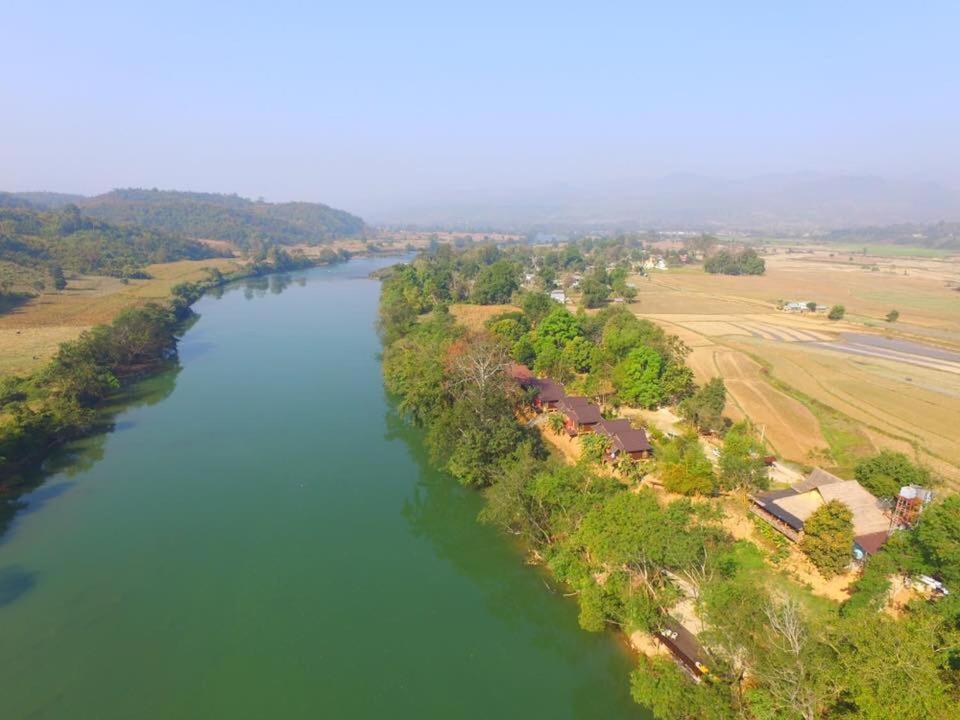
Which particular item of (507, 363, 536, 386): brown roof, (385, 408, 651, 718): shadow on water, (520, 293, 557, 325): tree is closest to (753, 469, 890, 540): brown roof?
(385, 408, 651, 718): shadow on water

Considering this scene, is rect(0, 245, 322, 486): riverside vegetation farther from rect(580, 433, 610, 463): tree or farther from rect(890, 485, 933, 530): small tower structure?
rect(890, 485, 933, 530): small tower structure

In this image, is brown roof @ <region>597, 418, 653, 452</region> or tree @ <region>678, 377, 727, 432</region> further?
tree @ <region>678, 377, 727, 432</region>

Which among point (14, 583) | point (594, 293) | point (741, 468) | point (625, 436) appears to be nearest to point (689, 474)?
point (741, 468)

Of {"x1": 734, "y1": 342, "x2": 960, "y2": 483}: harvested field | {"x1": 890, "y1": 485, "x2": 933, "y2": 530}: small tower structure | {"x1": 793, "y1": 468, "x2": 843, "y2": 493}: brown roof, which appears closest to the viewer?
{"x1": 890, "y1": 485, "x2": 933, "y2": 530}: small tower structure

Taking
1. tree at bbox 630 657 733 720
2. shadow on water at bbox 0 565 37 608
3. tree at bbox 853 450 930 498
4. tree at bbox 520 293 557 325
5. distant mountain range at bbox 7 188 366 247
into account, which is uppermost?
distant mountain range at bbox 7 188 366 247

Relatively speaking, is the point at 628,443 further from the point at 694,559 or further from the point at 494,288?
the point at 494,288

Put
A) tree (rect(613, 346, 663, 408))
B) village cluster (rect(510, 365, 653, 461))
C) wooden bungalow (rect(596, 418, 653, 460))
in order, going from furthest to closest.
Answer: tree (rect(613, 346, 663, 408)) < village cluster (rect(510, 365, 653, 461)) < wooden bungalow (rect(596, 418, 653, 460))

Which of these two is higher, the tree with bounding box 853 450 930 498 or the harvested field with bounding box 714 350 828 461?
the tree with bounding box 853 450 930 498
